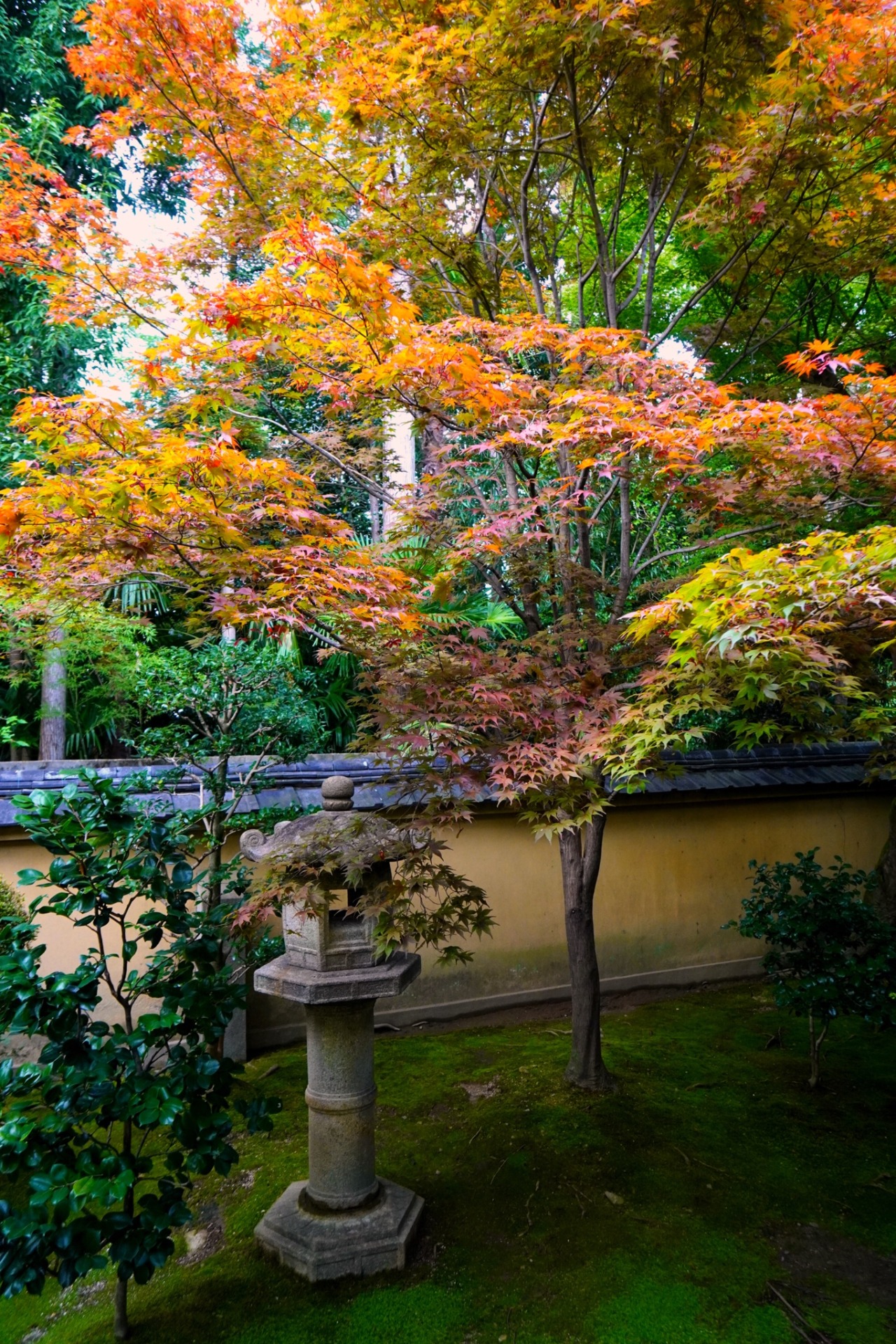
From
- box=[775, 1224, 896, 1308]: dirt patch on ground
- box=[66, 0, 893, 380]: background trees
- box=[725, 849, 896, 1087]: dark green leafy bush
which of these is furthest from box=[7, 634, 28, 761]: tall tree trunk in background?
box=[775, 1224, 896, 1308]: dirt patch on ground

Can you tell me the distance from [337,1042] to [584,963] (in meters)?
1.89

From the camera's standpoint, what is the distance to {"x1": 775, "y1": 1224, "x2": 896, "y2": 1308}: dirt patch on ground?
3158 millimetres

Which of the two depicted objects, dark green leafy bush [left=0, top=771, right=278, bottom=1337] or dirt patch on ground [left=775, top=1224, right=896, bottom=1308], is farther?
dirt patch on ground [left=775, top=1224, right=896, bottom=1308]

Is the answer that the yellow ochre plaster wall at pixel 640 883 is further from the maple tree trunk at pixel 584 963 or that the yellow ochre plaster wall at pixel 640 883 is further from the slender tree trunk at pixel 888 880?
the maple tree trunk at pixel 584 963

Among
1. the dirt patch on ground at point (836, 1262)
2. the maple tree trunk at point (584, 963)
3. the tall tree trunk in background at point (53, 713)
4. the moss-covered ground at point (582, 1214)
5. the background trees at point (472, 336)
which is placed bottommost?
the dirt patch on ground at point (836, 1262)

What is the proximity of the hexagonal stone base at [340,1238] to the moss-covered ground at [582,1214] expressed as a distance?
0.07 metres

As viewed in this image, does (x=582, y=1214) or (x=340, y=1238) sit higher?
(x=340, y=1238)

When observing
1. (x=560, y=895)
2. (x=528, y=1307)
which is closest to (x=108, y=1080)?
(x=528, y=1307)

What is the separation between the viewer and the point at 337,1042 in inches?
128

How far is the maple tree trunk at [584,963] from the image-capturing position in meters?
4.60

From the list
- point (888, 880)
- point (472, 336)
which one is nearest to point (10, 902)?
point (472, 336)

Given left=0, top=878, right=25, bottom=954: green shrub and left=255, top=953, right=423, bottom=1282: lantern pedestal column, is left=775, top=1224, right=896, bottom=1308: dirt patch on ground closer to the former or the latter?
left=255, top=953, right=423, bottom=1282: lantern pedestal column

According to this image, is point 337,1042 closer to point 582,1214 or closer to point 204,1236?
point 204,1236

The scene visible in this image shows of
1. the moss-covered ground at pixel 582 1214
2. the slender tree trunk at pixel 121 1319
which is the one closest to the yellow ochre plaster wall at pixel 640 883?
the moss-covered ground at pixel 582 1214
